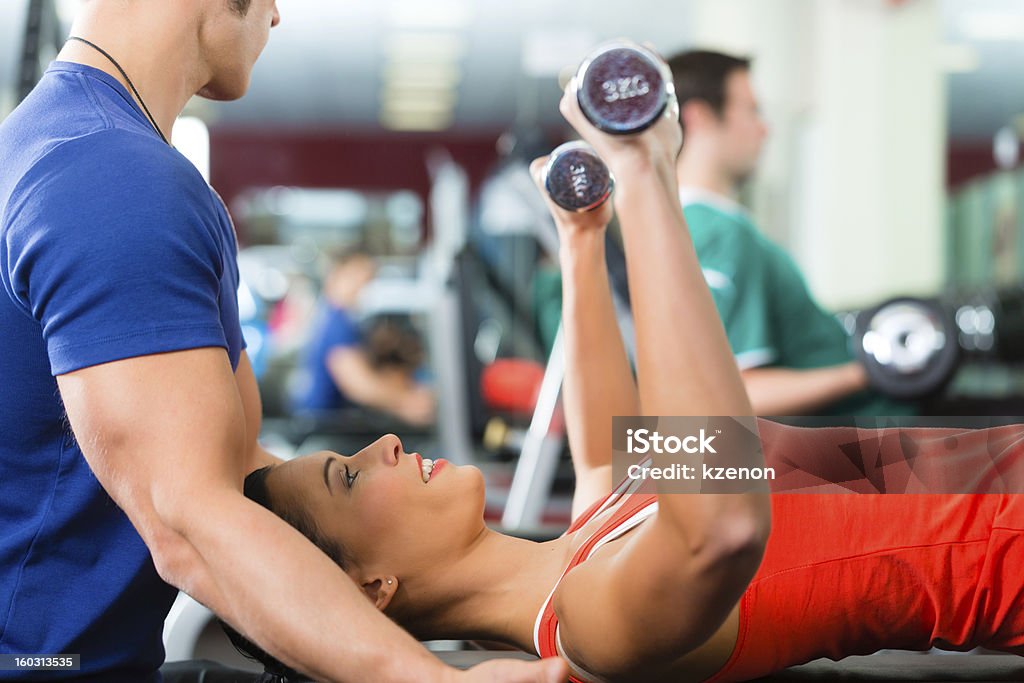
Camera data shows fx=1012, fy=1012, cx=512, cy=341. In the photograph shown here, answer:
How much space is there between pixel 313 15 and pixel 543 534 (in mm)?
4604

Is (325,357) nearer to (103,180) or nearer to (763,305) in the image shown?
(763,305)

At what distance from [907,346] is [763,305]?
0.29m

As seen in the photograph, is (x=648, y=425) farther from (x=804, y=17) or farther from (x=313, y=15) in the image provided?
(x=313, y=15)

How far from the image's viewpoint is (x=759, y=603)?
929mm

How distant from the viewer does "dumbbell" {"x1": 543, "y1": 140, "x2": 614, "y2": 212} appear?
1.01 m

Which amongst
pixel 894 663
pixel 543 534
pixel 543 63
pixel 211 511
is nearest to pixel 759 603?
pixel 894 663

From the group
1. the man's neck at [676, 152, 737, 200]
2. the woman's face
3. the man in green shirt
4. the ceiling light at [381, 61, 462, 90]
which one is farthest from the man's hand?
the ceiling light at [381, 61, 462, 90]

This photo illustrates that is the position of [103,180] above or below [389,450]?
above

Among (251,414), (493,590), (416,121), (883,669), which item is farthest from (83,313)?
(416,121)

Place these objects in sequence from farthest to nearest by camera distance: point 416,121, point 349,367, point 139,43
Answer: point 416,121, point 349,367, point 139,43

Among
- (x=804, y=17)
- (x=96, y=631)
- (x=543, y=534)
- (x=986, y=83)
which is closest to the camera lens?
(x=96, y=631)

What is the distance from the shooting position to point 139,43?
2.97 ft

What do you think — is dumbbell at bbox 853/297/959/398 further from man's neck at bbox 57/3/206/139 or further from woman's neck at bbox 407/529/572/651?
man's neck at bbox 57/3/206/139

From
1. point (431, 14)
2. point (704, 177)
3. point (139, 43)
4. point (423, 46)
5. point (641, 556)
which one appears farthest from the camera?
point (423, 46)
